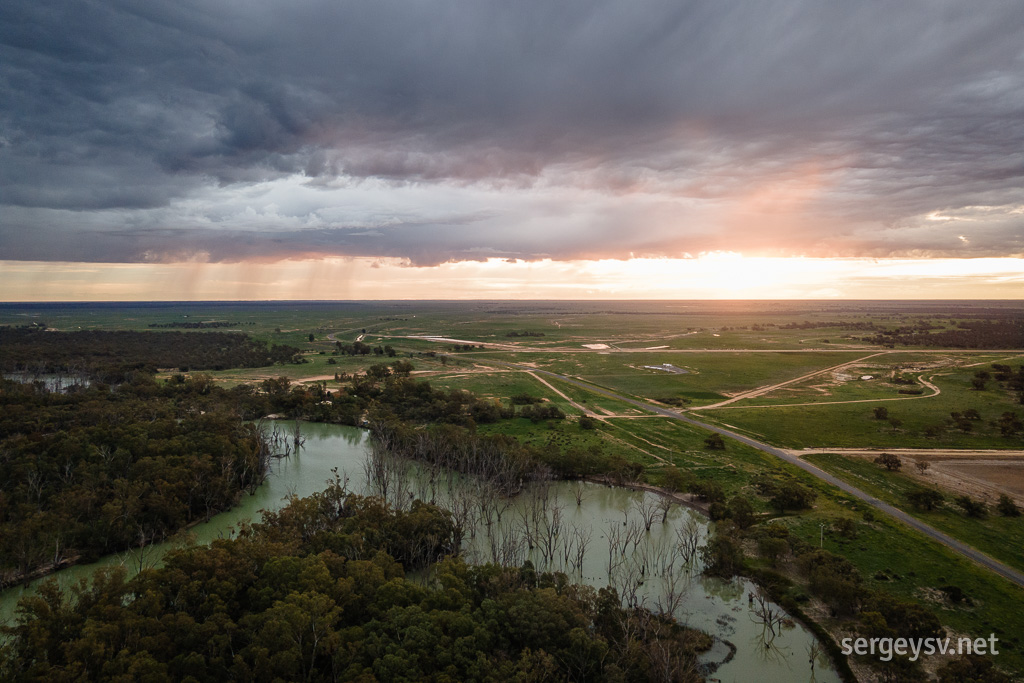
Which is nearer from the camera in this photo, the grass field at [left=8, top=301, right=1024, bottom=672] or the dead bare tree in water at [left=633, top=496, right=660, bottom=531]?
the grass field at [left=8, top=301, right=1024, bottom=672]

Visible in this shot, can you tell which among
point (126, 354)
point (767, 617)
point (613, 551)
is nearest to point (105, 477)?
point (613, 551)

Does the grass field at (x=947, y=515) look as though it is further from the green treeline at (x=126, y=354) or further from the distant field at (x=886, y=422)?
the green treeline at (x=126, y=354)

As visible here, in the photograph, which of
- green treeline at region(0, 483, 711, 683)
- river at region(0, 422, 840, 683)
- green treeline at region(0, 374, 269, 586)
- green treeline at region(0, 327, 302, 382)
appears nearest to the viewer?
green treeline at region(0, 483, 711, 683)

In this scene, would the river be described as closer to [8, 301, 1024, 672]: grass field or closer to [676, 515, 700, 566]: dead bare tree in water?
[676, 515, 700, 566]: dead bare tree in water

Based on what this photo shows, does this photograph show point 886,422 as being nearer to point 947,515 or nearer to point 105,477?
point 947,515

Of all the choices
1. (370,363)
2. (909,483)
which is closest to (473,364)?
(370,363)

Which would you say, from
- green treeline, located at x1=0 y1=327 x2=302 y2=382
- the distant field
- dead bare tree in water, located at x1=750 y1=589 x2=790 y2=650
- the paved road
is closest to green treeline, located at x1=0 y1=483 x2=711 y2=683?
dead bare tree in water, located at x1=750 y1=589 x2=790 y2=650

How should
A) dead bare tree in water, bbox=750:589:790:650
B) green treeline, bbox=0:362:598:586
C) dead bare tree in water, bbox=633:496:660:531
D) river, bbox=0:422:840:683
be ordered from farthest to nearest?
1. dead bare tree in water, bbox=633:496:660:531
2. green treeline, bbox=0:362:598:586
3. dead bare tree in water, bbox=750:589:790:650
4. river, bbox=0:422:840:683
